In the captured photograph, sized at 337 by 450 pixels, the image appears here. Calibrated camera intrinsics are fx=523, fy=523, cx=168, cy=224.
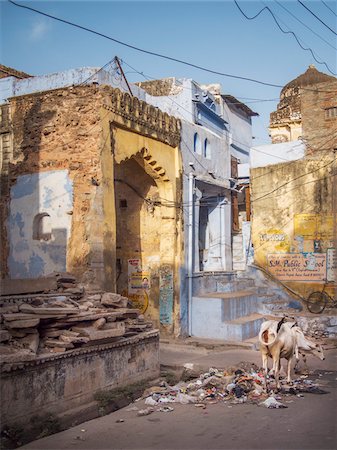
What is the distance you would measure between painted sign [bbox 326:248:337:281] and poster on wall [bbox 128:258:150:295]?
669 cm

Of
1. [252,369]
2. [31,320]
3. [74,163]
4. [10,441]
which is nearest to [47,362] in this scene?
[31,320]

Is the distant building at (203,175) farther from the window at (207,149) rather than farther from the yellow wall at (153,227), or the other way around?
the yellow wall at (153,227)

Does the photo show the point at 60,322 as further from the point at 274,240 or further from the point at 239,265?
the point at 239,265

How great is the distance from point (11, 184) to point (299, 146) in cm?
1124

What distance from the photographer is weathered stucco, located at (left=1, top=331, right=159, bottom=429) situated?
6741 mm

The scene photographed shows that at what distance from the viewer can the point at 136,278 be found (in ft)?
57.6

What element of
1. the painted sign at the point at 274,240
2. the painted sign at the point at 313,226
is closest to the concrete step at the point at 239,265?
the painted sign at the point at 274,240

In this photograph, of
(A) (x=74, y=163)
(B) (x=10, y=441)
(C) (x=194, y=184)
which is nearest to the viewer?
(B) (x=10, y=441)

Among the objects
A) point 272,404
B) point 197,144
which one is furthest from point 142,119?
point 272,404

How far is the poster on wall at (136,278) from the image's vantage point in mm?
17391

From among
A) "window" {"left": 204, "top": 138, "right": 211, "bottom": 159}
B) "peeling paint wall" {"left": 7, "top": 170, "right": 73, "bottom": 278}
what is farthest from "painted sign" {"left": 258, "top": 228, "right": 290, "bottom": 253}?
"peeling paint wall" {"left": 7, "top": 170, "right": 73, "bottom": 278}

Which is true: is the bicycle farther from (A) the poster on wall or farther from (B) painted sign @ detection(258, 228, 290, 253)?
(A) the poster on wall

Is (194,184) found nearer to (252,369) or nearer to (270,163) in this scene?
(270,163)

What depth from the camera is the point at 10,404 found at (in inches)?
262
